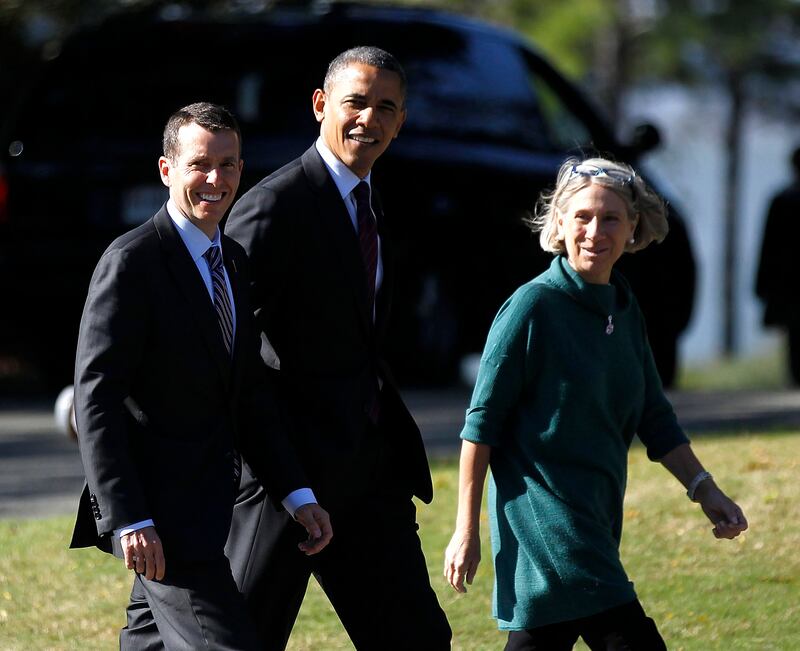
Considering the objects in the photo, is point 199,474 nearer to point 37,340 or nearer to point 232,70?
point 232,70

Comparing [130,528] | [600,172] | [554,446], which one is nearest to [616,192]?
[600,172]

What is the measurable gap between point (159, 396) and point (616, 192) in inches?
49.7

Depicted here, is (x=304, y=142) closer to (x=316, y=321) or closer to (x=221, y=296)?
(x=316, y=321)

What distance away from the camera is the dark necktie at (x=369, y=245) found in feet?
15.0

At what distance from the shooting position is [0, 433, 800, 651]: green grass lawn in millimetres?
5980

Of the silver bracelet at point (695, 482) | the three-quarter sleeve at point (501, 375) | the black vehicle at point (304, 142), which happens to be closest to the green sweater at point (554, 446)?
the three-quarter sleeve at point (501, 375)

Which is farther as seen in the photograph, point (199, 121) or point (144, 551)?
point (199, 121)

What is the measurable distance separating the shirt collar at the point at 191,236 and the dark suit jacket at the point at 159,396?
27mm

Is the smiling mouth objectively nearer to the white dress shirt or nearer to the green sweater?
the white dress shirt

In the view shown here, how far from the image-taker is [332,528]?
4.49 m

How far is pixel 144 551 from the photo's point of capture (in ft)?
13.1

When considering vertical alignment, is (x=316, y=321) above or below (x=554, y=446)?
above

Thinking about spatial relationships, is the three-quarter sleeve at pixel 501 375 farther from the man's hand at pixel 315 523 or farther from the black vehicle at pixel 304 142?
the black vehicle at pixel 304 142

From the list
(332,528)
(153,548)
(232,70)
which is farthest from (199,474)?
(232,70)
